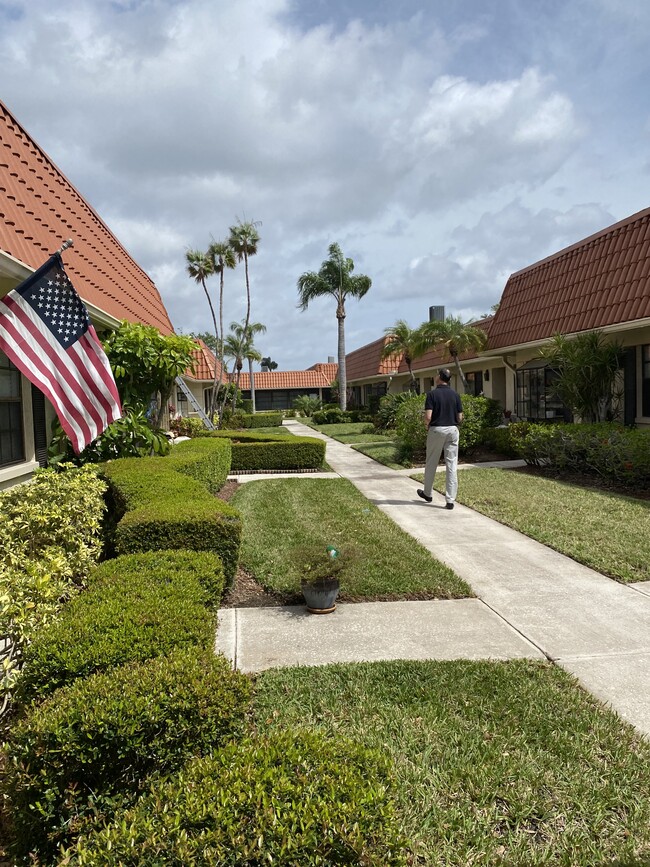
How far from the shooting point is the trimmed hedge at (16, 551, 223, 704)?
95.8 inches

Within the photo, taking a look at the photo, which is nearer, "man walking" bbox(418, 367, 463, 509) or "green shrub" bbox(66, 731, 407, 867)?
"green shrub" bbox(66, 731, 407, 867)

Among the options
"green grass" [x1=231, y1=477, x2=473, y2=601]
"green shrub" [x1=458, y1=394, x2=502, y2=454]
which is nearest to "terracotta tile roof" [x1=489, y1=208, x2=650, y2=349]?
"green shrub" [x1=458, y1=394, x2=502, y2=454]

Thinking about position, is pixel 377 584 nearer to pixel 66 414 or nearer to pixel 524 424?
pixel 66 414

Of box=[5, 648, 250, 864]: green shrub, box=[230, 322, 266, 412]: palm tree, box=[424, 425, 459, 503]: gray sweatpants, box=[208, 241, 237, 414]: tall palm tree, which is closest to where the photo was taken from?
box=[5, 648, 250, 864]: green shrub

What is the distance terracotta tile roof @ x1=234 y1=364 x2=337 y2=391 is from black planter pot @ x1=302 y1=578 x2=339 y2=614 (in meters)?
50.2

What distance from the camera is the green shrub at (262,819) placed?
5.22 feet

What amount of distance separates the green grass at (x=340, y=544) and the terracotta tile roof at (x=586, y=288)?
6.33 metres

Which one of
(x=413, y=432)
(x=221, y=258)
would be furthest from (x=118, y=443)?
(x=221, y=258)

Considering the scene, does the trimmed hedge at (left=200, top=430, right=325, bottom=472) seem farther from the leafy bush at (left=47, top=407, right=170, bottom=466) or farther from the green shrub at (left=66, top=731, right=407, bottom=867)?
the green shrub at (left=66, top=731, right=407, bottom=867)

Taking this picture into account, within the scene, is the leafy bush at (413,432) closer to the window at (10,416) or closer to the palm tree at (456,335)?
the palm tree at (456,335)

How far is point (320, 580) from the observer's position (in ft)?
14.5

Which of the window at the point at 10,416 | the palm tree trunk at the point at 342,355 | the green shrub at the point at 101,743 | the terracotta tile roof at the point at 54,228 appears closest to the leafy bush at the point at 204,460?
the window at the point at 10,416

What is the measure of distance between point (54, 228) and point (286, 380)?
49.3 m

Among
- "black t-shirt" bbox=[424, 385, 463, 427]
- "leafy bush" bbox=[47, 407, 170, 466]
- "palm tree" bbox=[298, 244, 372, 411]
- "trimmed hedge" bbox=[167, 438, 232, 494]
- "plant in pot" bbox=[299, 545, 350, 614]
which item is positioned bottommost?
"plant in pot" bbox=[299, 545, 350, 614]
